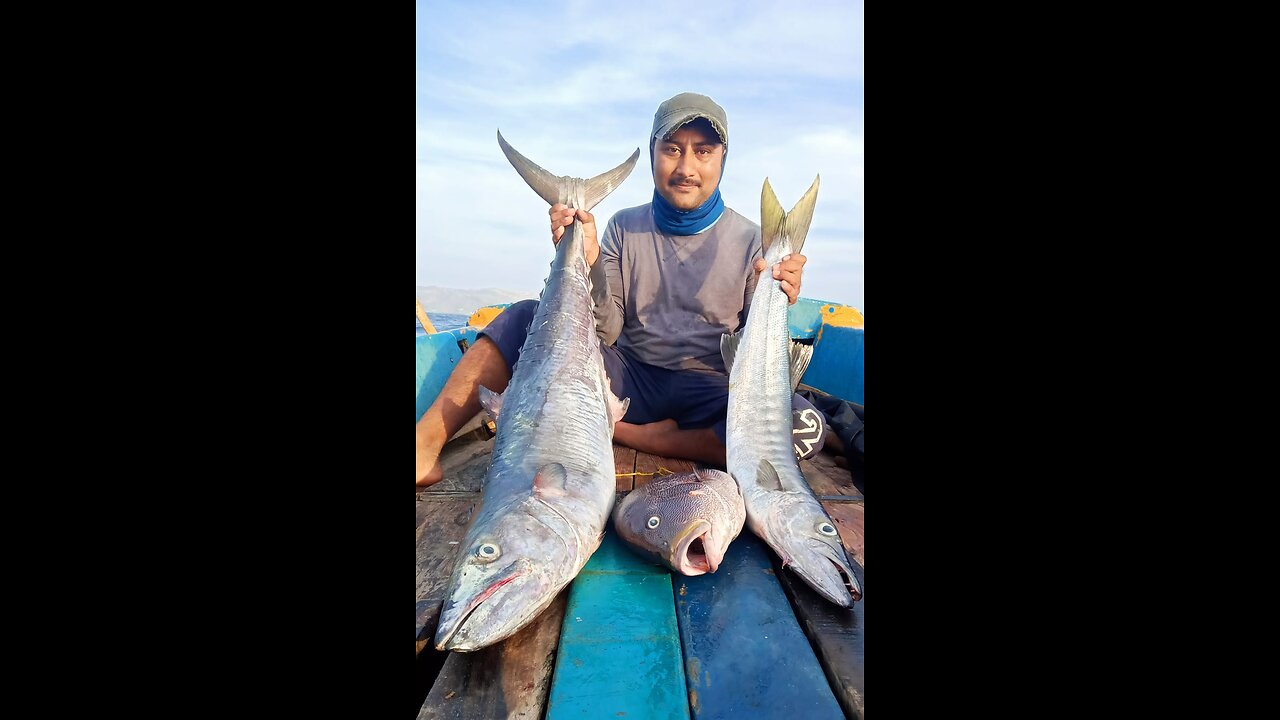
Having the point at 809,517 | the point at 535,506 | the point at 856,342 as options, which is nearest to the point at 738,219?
the point at 856,342

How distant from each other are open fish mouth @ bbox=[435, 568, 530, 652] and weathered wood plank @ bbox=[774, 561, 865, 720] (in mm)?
1046

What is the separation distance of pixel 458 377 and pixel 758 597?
2.56m

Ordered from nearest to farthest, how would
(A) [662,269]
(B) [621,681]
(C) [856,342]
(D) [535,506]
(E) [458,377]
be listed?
1. (B) [621,681]
2. (D) [535,506]
3. (E) [458,377]
4. (A) [662,269]
5. (C) [856,342]

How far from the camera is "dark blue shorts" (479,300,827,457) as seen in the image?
3.80 m

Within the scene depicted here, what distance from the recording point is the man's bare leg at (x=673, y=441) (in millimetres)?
3592

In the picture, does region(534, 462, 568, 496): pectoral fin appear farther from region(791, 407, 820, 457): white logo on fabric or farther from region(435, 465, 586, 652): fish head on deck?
region(791, 407, 820, 457): white logo on fabric

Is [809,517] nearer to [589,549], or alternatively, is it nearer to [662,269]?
[589,549]

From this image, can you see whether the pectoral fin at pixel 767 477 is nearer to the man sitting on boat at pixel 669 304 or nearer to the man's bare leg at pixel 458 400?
the man sitting on boat at pixel 669 304

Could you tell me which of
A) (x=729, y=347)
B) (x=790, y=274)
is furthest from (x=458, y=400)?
(x=790, y=274)

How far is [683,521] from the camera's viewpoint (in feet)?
7.36

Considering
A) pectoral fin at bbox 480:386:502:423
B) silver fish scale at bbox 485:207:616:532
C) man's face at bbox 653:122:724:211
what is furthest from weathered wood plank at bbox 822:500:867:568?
man's face at bbox 653:122:724:211

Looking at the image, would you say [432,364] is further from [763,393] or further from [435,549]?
[763,393]

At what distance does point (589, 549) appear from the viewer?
223 centimetres

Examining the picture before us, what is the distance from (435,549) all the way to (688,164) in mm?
Answer: 3199
